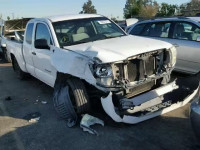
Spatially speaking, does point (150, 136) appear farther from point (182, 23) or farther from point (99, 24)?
point (182, 23)

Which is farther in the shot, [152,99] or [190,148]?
[152,99]

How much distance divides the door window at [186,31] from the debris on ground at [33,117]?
13.3ft

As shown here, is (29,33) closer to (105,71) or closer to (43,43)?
(43,43)

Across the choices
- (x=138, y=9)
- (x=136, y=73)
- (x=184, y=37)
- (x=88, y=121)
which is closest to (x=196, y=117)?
(x=136, y=73)

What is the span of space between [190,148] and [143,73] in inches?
55.9

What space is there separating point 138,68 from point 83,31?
5.59ft

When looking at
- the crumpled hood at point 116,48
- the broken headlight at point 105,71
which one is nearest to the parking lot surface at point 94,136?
the broken headlight at point 105,71

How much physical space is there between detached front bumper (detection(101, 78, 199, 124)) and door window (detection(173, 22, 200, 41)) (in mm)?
2107

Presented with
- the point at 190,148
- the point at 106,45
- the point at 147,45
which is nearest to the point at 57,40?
the point at 106,45

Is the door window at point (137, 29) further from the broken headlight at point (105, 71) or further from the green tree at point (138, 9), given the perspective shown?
the green tree at point (138, 9)

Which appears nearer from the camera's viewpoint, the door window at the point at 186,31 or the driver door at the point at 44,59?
the driver door at the point at 44,59

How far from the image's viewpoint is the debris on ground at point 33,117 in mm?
5047

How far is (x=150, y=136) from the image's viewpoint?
13.5ft

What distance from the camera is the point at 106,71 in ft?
13.5
